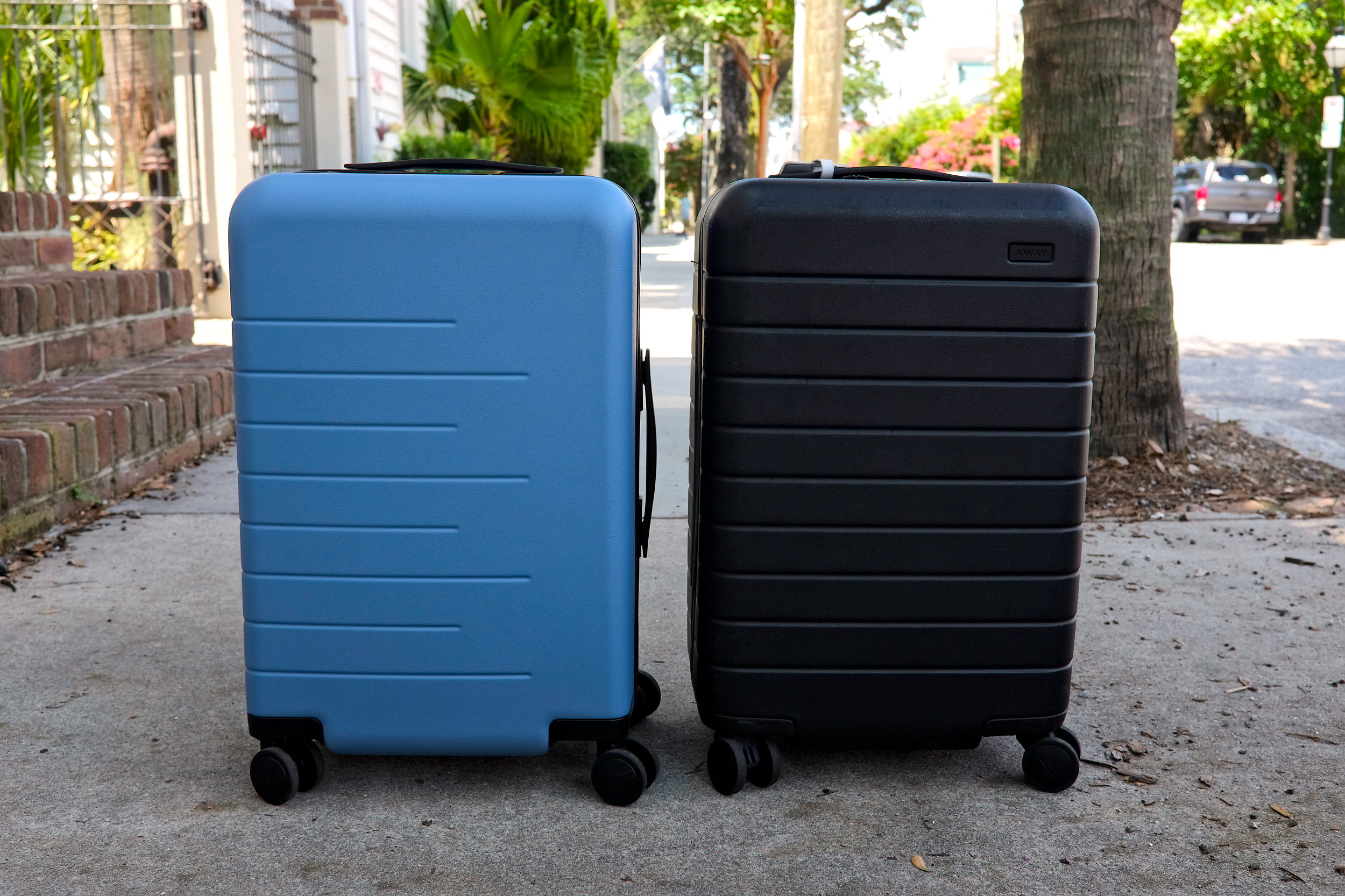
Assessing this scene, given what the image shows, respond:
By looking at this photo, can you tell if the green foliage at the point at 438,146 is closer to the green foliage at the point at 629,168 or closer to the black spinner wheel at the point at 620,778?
the black spinner wheel at the point at 620,778

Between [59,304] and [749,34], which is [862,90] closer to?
[749,34]

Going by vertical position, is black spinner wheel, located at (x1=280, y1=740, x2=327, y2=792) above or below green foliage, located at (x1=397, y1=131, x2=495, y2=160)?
below

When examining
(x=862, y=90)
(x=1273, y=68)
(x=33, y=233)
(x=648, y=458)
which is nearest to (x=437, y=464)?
(x=648, y=458)

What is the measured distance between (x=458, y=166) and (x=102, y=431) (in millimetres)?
2545

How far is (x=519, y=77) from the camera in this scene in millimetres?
14602

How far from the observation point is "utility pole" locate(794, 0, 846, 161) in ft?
38.3

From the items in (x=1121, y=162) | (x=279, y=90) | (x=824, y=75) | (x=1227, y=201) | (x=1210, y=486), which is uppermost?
(x=824, y=75)

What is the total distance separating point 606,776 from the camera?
2131mm

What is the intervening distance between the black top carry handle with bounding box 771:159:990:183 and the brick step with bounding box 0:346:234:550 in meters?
2.55

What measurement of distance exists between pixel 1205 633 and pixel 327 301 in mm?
2335

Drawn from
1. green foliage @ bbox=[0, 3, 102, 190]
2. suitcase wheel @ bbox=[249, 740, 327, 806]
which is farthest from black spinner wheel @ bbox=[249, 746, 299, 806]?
green foliage @ bbox=[0, 3, 102, 190]

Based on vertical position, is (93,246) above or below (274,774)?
above

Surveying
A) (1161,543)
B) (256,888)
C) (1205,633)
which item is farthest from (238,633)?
(1161,543)

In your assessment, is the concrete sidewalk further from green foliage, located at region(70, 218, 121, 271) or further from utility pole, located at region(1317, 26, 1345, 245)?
utility pole, located at region(1317, 26, 1345, 245)
